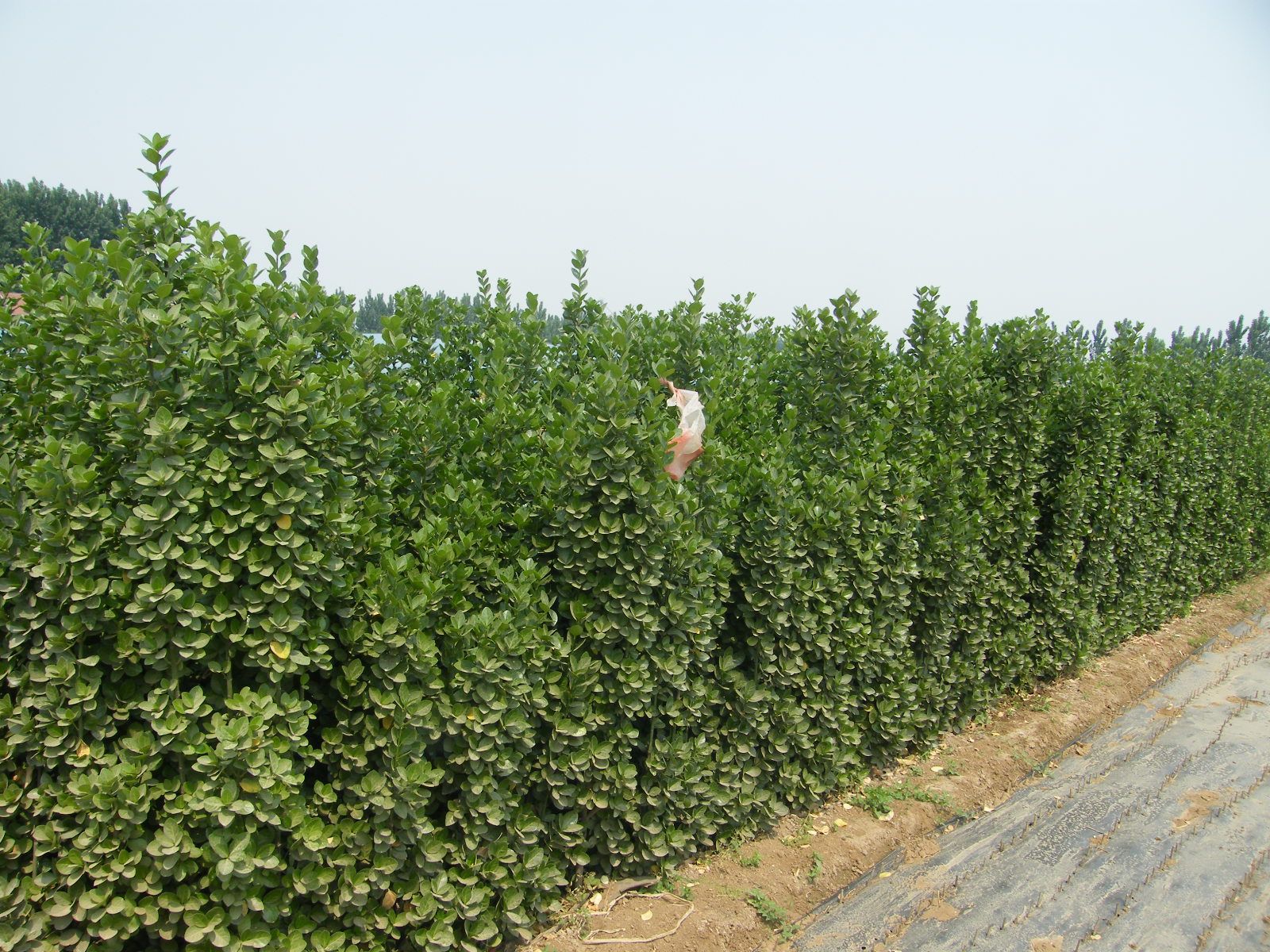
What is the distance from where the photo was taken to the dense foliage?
2814mm

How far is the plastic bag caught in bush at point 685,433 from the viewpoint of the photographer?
4172 millimetres

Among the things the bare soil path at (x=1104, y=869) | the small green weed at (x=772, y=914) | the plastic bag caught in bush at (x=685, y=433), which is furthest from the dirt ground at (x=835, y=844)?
the plastic bag caught in bush at (x=685, y=433)

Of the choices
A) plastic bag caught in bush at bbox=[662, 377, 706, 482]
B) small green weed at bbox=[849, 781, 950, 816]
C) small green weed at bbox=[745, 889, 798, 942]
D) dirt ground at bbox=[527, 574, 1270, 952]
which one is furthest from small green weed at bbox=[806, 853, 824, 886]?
plastic bag caught in bush at bbox=[662, 377, 706, 482]

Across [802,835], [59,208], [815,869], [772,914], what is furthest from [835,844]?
[59,208]

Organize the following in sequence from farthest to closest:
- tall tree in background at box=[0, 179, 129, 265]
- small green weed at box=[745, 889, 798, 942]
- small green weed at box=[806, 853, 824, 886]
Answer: tall tree in background at box=[0, 179, 129, 265]
small green weed at box=[806, 853, 824, 886]
small green weed at box=[745, 889, 798, 942]

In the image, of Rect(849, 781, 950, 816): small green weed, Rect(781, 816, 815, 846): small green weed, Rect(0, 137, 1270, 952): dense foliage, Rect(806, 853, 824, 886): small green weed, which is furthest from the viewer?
Rect(849, 781, 950, 816): small green weed

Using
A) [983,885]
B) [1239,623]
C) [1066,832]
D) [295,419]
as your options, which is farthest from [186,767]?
[1239,623]

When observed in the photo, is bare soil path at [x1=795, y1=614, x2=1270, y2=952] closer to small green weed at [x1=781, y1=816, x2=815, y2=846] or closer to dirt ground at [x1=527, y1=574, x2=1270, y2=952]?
dirt ground at [x1=527, y1=574, x2=1270, y2=952]

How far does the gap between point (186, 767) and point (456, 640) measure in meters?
1.00

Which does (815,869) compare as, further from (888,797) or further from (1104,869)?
(1104,869)

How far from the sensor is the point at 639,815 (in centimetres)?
413

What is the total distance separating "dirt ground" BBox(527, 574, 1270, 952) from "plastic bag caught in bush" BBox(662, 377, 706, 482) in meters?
2.01

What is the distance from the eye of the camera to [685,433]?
4223 mm

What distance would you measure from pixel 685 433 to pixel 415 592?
1.56m
